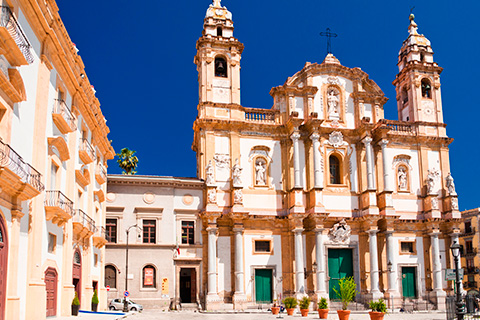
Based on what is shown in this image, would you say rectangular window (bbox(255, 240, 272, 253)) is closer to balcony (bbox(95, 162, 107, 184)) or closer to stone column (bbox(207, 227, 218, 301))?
stone column (bbox(207, 227, 218, 301))

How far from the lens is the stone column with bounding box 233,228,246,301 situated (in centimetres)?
3737

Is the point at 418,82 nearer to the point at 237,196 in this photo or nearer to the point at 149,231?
the point at 237,196

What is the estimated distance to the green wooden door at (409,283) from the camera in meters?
41.4

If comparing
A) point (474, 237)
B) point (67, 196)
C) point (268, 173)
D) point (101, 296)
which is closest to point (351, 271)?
point (268, 173)

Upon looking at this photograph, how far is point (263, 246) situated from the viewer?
130 ft

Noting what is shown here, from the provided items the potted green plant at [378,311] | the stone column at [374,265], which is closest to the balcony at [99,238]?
the potted green plant at [378,311]

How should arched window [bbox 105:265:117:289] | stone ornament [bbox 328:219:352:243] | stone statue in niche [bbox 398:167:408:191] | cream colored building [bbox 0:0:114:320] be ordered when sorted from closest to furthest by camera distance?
cream colored building [bbox 0:0:114:320] → arched window [bbox 105:265:117:289] → stone ornament [bbox 328:219:352:243] → stone statue in niche [bbox 398:167:408:191]

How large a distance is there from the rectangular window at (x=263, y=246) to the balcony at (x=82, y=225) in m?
13.9

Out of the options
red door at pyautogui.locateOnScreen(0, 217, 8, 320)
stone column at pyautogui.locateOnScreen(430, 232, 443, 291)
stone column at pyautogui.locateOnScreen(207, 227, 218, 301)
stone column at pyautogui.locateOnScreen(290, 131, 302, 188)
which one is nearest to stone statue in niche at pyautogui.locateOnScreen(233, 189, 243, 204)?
stone column at pyautogui.locateOnScreen(207, 227, 218, 301)

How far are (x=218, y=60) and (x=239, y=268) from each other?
16.3 m

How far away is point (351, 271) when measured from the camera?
4100cm

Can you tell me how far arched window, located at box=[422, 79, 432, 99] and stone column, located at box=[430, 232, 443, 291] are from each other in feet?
40.7

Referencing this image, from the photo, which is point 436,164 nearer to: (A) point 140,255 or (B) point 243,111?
(B) point 243,111

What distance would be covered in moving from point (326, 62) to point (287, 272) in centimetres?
1754
